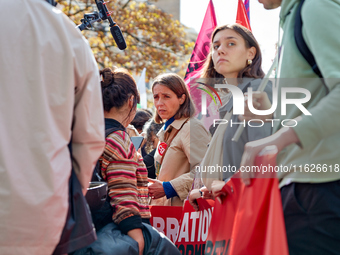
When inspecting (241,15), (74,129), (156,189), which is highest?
(241,15)

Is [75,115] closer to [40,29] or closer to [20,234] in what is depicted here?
[40,29]

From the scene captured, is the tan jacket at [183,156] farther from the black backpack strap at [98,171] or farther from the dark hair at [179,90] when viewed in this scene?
the black backpack strap at [98,171]

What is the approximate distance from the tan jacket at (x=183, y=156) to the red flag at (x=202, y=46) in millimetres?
891

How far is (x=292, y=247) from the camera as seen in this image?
1.71 metres

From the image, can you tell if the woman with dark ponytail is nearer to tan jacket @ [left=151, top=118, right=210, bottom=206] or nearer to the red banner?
the red banner

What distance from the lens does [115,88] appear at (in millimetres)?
2670

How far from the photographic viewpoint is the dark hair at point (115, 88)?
2656mm

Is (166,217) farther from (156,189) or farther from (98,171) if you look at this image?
(98,171)

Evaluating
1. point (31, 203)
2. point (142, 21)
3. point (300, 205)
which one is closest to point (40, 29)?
point (31, 203)

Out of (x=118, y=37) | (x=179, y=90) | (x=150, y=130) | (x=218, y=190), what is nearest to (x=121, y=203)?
(x=218, y=190)

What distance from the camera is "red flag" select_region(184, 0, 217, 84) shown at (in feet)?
15.5

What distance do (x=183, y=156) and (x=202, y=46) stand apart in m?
1.57

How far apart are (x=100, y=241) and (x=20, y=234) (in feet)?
2.13

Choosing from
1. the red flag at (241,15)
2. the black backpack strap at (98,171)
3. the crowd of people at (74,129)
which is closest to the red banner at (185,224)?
the black backpack strap at (98,171)
